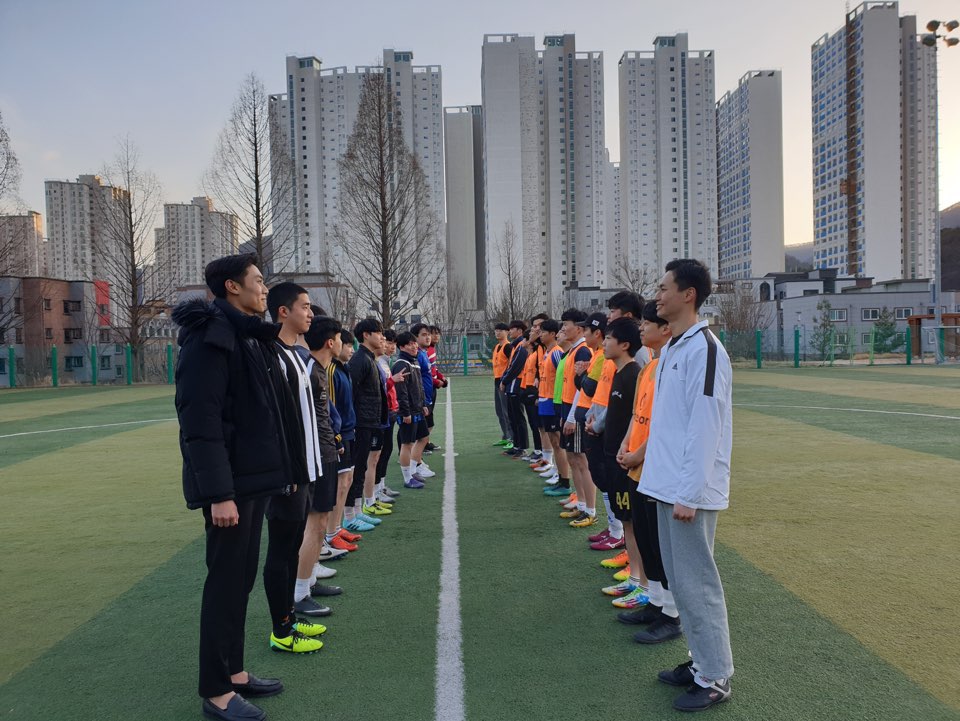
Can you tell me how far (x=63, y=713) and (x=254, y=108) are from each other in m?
26.8

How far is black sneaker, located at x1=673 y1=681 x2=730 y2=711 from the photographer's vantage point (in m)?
3.30

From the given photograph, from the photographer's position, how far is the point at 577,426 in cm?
653

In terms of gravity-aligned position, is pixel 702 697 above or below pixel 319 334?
below

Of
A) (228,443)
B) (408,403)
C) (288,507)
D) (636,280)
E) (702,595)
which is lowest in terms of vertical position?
(702,595)

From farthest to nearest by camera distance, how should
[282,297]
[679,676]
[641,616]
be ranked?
[641,616] → [282,297] → [679,676]

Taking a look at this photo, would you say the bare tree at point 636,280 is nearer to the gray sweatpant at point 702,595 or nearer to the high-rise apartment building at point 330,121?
the gray sweatpant at point 702,595

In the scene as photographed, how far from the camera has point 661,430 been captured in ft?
11.3

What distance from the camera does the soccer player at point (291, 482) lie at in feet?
12.0

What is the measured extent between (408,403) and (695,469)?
5860mm

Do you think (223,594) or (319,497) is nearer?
(223,594)

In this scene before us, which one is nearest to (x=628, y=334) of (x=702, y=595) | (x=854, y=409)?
(x=702, y=595)

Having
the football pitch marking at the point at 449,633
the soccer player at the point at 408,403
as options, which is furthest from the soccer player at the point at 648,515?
the soccer player at the point at 408,403

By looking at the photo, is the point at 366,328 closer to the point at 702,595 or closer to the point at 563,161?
the point at 702,595

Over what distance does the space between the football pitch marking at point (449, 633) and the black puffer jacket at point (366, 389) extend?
136cm
